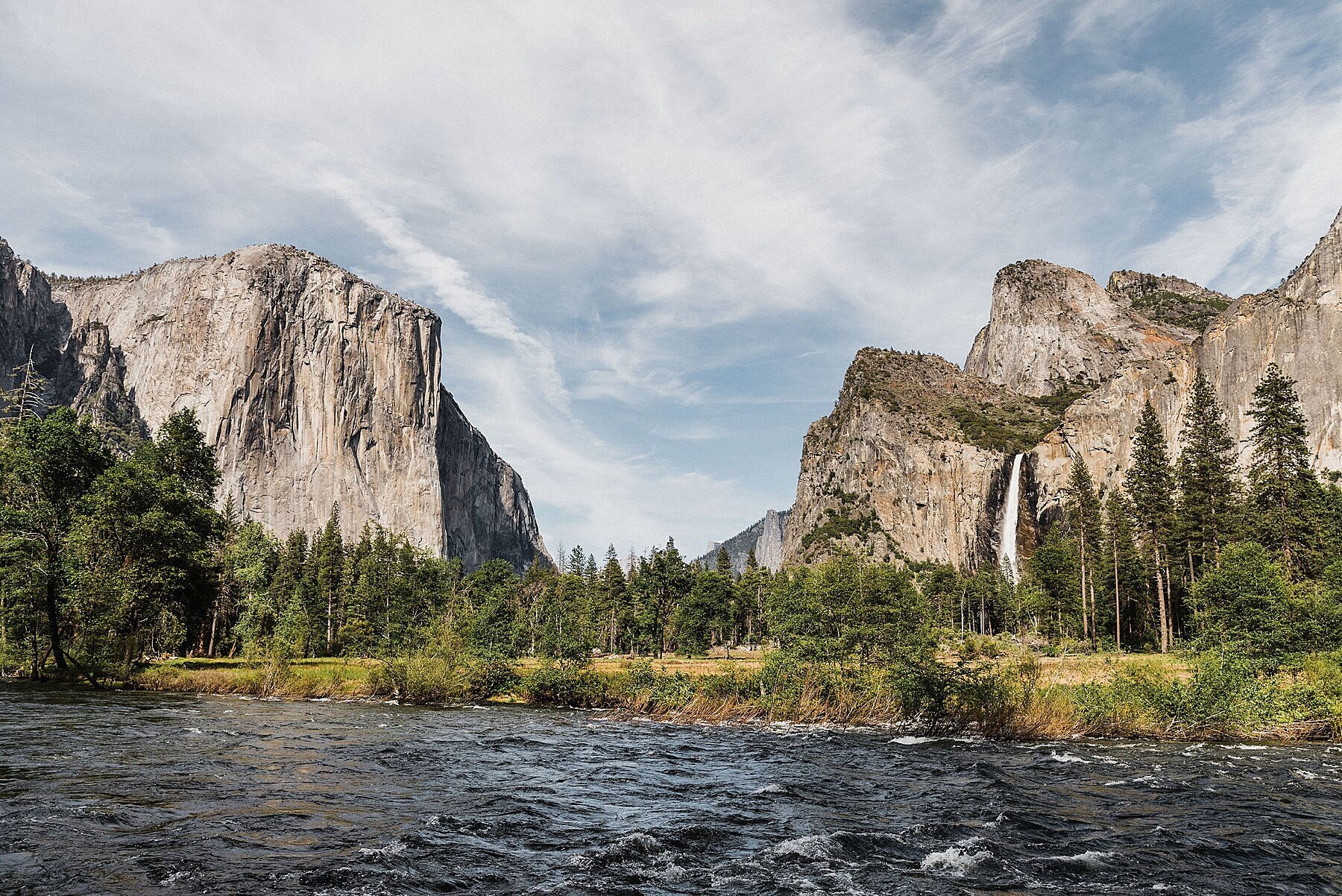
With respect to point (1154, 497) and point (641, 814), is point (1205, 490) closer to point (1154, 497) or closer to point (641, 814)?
point (1154, 497)

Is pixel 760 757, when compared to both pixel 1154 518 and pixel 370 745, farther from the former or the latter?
pixel 1154 518

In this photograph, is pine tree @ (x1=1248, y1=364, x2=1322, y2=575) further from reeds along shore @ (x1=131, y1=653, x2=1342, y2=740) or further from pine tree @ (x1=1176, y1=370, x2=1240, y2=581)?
reeds along shore @ (x1=131, y1=653, x2=1342, y2=740)

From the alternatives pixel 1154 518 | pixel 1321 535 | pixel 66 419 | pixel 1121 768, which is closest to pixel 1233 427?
pixel 1154 518

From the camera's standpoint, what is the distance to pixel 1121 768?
66.3 ft

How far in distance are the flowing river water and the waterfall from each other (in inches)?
6664

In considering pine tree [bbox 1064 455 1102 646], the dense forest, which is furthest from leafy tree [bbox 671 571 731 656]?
pine tree [bbox 1064 455 1102 646]

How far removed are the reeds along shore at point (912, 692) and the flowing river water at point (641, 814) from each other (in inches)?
71.9

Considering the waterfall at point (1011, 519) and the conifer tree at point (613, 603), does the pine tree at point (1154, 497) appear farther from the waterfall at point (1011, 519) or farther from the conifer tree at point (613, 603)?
the waterfall at point (1011, 519)

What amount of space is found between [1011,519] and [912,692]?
174356 mm

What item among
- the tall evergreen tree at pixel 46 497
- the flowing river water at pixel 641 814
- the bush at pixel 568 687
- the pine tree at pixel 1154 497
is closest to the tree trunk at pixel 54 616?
the tall evergreen tree at pixel 46 497

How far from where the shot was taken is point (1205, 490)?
6391 cm

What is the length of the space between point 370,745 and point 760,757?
12.1 metres

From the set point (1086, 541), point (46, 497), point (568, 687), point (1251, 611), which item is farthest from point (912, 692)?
point (1086, 541)

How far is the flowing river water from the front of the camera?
11.0 meters
